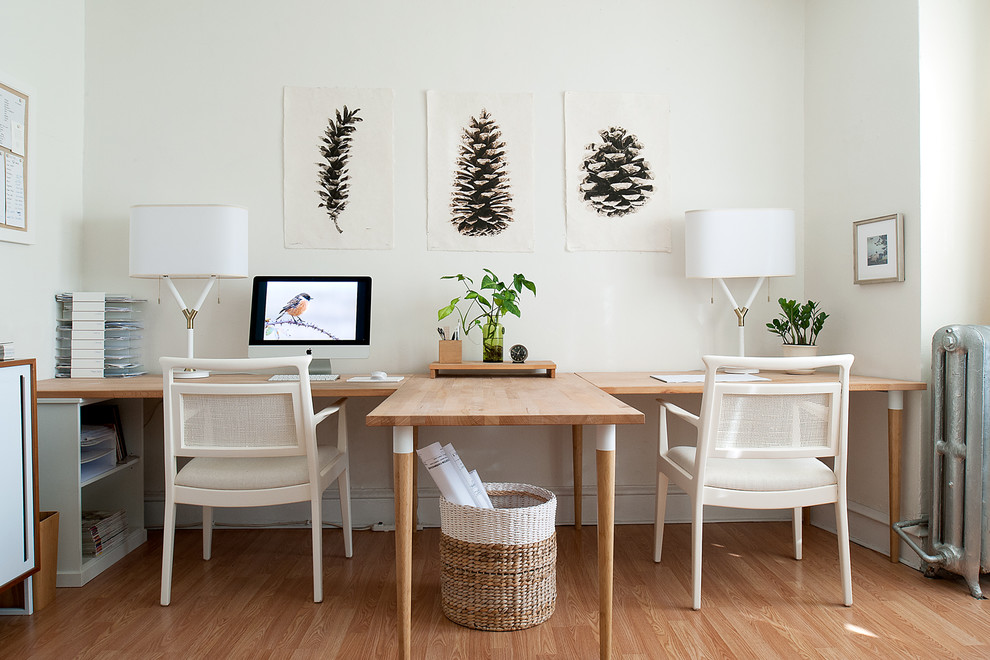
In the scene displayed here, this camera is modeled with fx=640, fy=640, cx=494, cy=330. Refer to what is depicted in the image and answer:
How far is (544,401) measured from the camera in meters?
1.86

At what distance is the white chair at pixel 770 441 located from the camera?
77.1 inches

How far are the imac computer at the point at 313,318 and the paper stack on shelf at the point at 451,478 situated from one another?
2.59 ft

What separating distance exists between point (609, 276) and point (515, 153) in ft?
2.37

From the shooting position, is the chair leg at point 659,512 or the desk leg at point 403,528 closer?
the desk leg at point 403,528

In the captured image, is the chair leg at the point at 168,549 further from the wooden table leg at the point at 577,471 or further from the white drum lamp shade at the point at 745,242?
the white drum lamp shade at the point at 745,242

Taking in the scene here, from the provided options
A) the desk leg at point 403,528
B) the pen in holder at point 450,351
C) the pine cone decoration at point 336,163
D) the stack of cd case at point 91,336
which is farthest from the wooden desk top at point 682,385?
the stack of cd case at point 91,336

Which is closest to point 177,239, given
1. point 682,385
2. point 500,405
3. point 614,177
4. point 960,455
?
point 500,405

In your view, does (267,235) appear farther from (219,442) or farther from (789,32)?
(789,32)

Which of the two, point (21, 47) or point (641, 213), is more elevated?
point (21, 47)

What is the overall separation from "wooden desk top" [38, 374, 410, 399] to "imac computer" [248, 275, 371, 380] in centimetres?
16

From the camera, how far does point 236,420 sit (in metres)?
1.97

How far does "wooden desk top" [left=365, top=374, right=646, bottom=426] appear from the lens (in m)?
1.59

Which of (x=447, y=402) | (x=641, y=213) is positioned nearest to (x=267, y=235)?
(x=447, y=402)

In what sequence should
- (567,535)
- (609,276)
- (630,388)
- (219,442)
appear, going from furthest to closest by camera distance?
(609,276) < (567,535) < (630,388) < (219,442)
